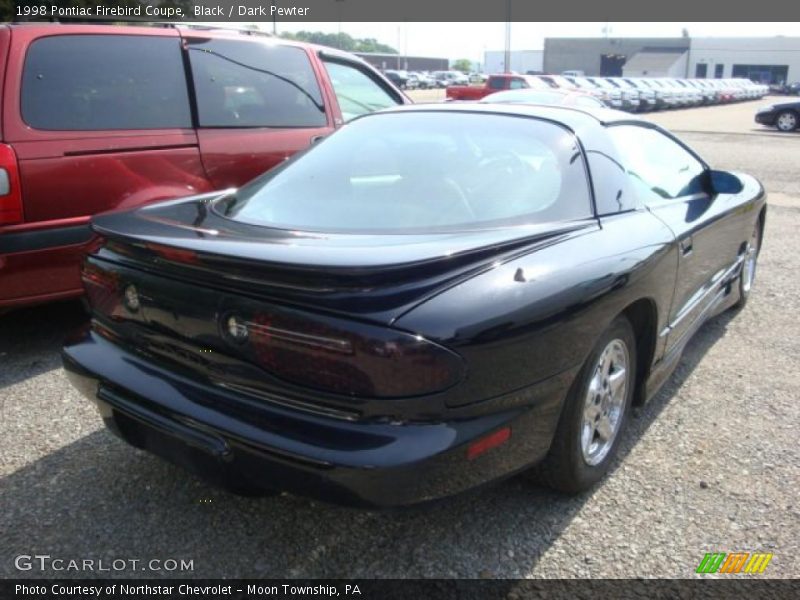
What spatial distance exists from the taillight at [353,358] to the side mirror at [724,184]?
254cm

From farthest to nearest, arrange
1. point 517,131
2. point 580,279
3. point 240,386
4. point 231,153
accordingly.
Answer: point 231,153
point 517,131
point 580,279
point 240,386

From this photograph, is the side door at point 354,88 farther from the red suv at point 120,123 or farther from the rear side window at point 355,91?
the red suv at point 120,123

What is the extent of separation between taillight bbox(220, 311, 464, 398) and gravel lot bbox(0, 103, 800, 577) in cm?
39

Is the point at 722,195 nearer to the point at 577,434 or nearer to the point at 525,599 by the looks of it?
the point at 577,434

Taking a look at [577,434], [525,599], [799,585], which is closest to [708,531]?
[799,585]

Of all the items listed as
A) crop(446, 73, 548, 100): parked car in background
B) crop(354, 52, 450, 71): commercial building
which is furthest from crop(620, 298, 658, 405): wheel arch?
crop(354, 52, 450, 71): commercial building

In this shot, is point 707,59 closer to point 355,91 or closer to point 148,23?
point 355,91

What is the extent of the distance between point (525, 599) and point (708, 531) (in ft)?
2.59

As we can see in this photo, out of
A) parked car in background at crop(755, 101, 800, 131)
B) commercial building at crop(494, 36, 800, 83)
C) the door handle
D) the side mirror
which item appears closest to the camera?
the door handle

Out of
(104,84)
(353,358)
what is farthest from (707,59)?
(353,358)

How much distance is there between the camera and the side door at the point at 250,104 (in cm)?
456

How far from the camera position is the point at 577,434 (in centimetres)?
248

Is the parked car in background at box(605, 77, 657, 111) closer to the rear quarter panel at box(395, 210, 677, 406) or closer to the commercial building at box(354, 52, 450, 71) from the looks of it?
the rear quarter panel at box(395, 210, 677, 406)

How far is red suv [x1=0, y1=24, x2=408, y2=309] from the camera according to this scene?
12.1 ft
